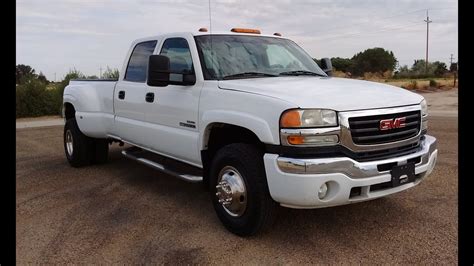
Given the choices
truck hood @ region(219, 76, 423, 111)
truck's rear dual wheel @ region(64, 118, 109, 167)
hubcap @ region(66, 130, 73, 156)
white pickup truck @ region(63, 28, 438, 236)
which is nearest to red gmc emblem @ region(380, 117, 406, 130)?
white pickup truck @ region(63, 28, 438, 236)

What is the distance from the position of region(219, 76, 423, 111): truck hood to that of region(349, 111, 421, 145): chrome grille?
0.09m

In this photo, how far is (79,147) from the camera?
23.3ft

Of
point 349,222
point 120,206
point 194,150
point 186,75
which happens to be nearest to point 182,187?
point 120,206


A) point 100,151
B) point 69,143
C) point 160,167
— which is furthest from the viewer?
point 69,143

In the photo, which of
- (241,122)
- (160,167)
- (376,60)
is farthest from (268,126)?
(376,60)

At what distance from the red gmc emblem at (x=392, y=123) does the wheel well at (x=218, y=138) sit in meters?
1.10

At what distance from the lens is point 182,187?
592 cm

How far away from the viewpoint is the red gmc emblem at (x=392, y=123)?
3.71 meters

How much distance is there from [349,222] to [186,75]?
2.13m

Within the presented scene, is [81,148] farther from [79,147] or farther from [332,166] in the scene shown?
[332,166]

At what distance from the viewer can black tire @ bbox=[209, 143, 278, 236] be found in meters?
3.76

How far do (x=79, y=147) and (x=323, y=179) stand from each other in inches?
188
